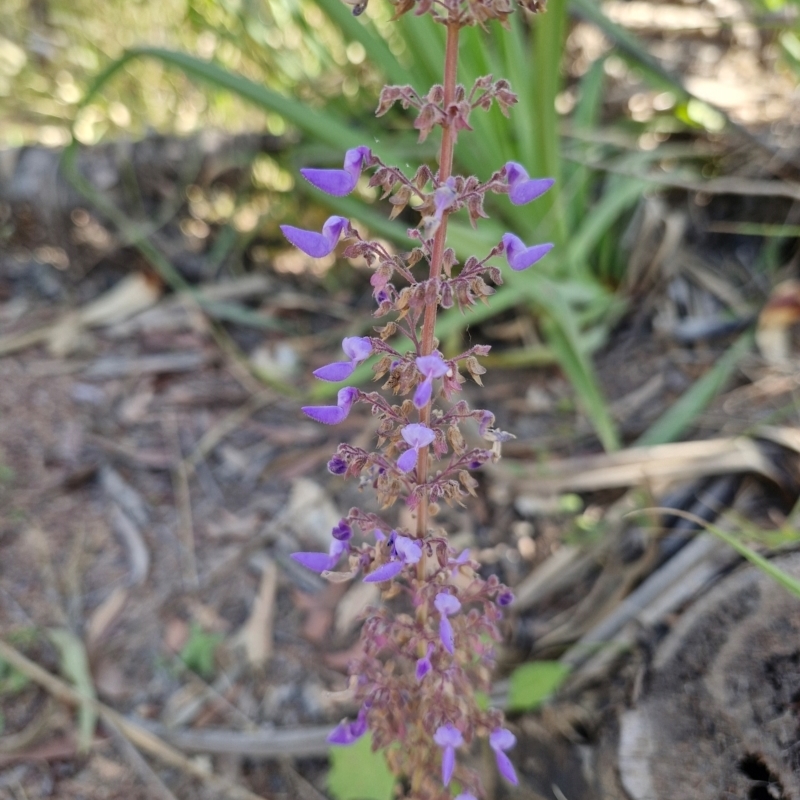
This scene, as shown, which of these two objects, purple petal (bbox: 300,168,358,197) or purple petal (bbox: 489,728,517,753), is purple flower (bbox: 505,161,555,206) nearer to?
purple petal (bbox: 300,168,358,197)

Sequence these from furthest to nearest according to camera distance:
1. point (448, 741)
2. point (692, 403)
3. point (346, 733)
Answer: point (692, 403)
point (346, 733)
point (448, 741)

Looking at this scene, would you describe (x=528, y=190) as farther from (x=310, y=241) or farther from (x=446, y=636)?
(x=446, y=636)

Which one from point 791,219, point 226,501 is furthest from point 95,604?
point 791,219

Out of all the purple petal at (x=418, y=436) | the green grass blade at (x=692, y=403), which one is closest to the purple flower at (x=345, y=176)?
the purple petal at (x=418, y=436)

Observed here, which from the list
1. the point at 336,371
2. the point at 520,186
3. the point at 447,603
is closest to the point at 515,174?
the point at 520,186

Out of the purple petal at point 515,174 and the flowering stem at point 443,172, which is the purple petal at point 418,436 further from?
the purple petal at point 515,174

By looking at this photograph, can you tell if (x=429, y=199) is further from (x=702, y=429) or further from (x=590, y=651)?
(x=702, y=429)
